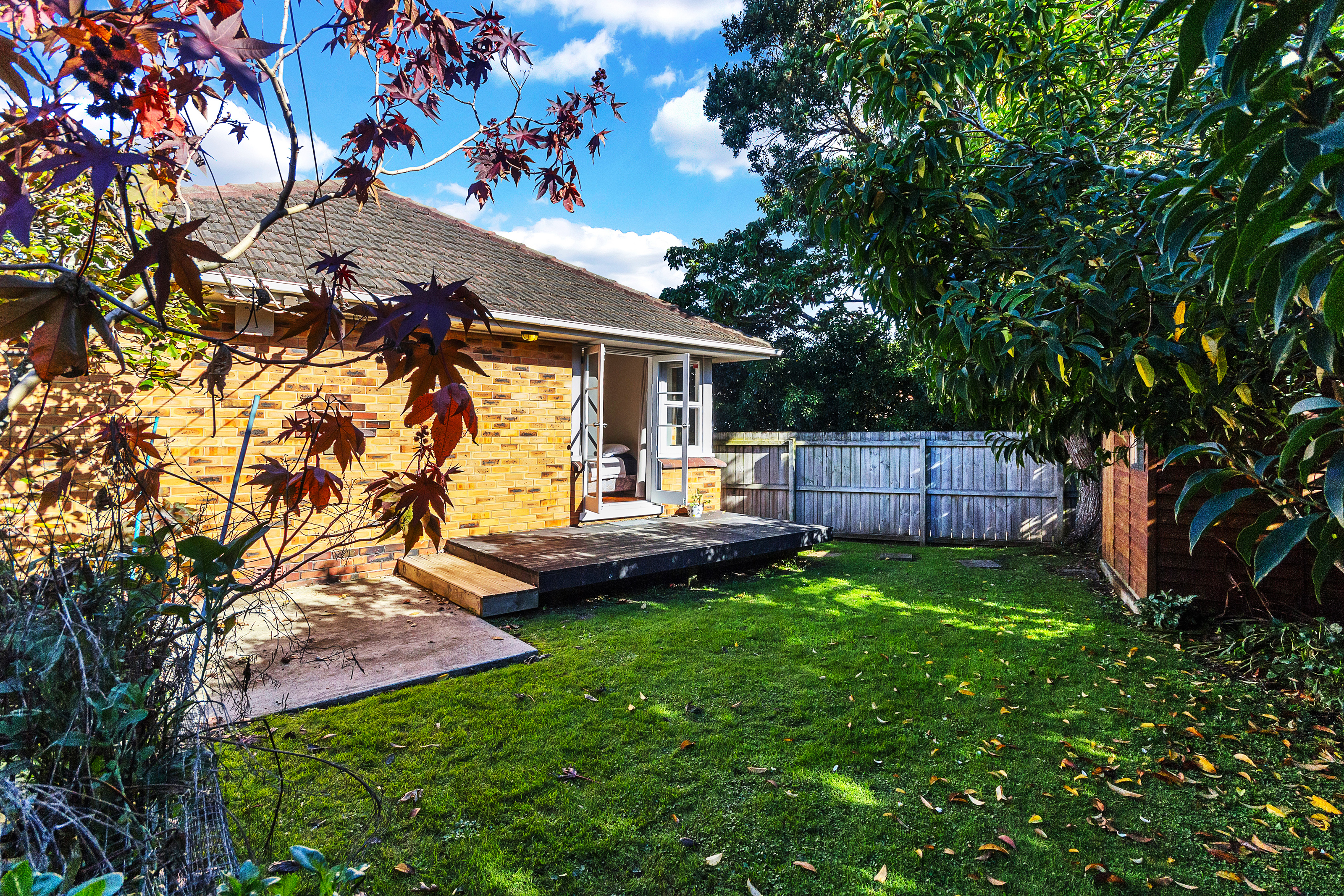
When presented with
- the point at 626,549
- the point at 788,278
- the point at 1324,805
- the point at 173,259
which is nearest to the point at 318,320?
the point at 173,259

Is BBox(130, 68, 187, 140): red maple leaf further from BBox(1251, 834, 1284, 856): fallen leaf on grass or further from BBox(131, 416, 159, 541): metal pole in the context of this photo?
BBox(1251, 834, 1284, 856): fallen leaf on grass

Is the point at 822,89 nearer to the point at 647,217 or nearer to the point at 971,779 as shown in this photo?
the point at 647,217

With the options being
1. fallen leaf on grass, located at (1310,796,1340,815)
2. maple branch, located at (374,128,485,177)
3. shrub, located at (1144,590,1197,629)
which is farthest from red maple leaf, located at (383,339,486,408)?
shrub, located at (1144,590,1197,629)

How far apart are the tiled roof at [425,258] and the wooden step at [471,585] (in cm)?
272

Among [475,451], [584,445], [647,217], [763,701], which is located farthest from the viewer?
[647,217]

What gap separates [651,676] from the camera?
4.11 metres

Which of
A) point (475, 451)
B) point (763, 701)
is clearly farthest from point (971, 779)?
point (475, 451)

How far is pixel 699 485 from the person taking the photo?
33.3 feet

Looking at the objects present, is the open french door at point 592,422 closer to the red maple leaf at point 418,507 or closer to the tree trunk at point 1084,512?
the red maple leaf at point 418,507

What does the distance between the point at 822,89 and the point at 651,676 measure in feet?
44.8

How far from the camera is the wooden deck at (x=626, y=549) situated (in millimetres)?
5922

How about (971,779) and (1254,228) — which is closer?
(1254,228)

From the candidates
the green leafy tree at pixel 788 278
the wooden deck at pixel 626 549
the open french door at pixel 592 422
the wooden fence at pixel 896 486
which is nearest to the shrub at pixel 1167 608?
the wooden deck at pixel 626 549

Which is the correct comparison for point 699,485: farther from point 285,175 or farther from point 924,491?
point 285,175
